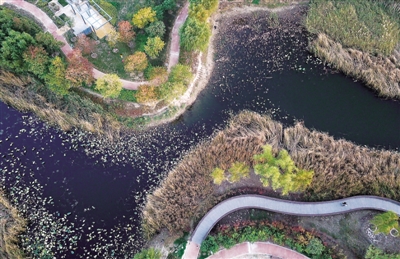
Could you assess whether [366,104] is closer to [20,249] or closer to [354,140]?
[354,140]

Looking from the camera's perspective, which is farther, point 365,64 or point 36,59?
point 365,64

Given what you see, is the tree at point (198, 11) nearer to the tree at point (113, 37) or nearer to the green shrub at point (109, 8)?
the tree at point (113, 37)

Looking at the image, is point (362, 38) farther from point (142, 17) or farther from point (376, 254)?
point (142, 17)

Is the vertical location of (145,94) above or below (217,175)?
above

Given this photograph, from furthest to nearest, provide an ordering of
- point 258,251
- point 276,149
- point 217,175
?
point 276,149, point 217,175, point 258,251

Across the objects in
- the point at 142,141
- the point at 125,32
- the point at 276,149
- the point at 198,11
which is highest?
the point at 125,32

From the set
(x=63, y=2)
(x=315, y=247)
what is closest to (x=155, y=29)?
(x=63, y=2)

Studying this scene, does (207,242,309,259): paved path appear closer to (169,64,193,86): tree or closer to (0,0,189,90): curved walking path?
(169,64,193,86): tree
